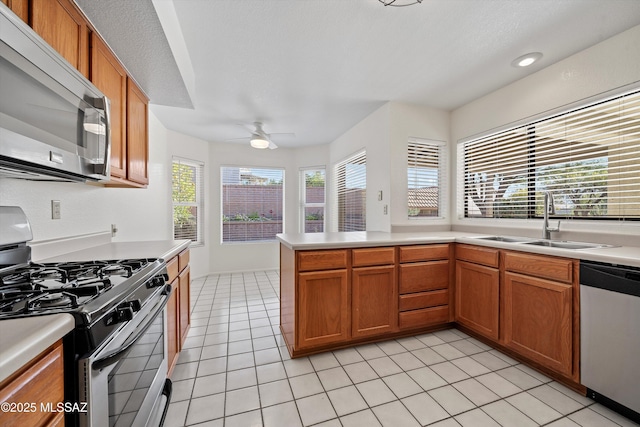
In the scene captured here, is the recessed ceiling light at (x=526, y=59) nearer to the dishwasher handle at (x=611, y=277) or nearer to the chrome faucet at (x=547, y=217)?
the chrome faucet at (x=547, y=217)

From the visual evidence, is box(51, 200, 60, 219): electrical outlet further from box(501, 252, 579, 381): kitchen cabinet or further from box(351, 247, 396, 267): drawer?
box(501, 252, 579, 381): kitchen cabinet

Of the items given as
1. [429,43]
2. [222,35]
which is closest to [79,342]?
[222,35]

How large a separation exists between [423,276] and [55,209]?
281 cm

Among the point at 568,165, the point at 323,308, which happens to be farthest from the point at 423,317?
the point at 568,165

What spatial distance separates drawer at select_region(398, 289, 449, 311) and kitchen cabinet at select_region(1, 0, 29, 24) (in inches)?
110

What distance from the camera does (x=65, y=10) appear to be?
4.17 feet

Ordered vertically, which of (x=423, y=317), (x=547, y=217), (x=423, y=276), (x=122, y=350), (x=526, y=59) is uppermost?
(x=526, y=59)

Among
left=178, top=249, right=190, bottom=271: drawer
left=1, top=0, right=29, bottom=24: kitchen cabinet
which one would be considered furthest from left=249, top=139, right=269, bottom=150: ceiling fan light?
left=1, top=0, right=29, bottom=24: kitchen cabinet

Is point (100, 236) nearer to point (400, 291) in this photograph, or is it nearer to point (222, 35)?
point (222, 35)

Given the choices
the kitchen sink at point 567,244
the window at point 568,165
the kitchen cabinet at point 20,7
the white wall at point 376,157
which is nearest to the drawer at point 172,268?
the kitchen cabinet at point 20,7

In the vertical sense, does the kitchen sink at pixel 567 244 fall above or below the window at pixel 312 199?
below

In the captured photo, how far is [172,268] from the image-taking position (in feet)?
6.01

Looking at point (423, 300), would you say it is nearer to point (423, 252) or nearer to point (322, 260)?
point (423, 252)

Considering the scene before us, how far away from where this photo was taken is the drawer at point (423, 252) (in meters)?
2.37
